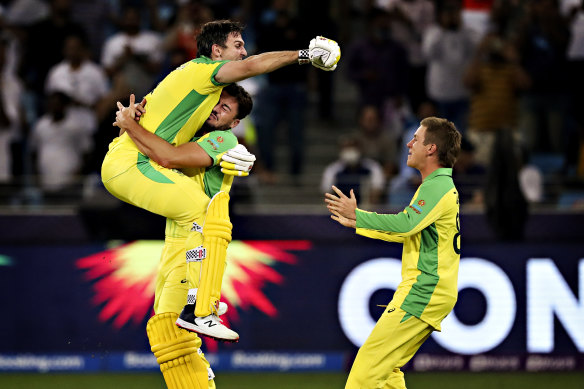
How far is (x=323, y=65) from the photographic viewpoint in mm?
5723

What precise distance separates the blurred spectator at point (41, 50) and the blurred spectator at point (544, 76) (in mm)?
6034

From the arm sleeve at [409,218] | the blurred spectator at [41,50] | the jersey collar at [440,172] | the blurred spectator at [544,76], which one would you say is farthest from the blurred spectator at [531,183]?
the blurred spectator at [41,50]

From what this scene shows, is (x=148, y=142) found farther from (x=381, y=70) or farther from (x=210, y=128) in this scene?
(x=381, y=70)

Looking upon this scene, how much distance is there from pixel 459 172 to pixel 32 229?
4861 mm

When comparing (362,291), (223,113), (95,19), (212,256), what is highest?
(95,19)

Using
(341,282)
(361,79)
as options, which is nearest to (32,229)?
(341,282)

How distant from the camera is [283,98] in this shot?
12.2 m

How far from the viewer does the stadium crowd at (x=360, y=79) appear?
1201 centimetres

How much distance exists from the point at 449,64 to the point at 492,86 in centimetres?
68

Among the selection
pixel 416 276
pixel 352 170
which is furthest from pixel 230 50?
pixel 352 170

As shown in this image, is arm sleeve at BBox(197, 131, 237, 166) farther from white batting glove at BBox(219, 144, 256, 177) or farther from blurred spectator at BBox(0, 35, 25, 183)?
blurred spectator at BBox(0, 35, 25, 183)

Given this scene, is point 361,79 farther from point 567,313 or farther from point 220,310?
point 220,310

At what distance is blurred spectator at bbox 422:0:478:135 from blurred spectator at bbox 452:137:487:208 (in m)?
1.12

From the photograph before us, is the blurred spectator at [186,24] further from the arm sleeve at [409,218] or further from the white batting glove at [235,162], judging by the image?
the arm sleeve at [409,218]
